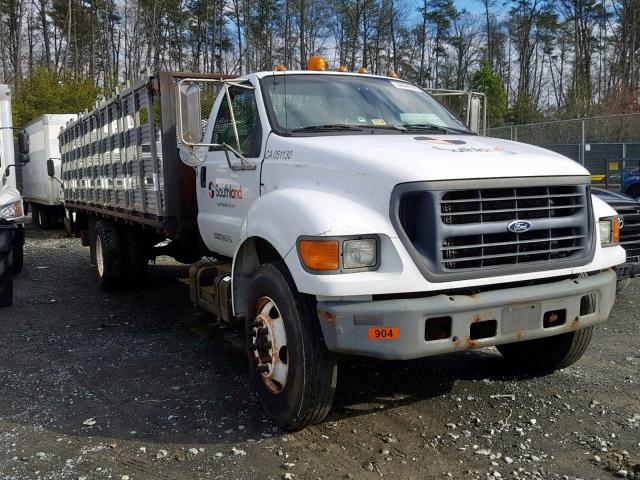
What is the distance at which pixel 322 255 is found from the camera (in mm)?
3396

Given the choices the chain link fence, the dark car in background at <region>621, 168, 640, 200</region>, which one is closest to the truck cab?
the dark car in background at <region>621, 168, 640, 200</region>

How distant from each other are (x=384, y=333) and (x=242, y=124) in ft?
7.44

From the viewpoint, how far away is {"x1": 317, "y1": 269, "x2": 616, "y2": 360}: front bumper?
3.33 metres

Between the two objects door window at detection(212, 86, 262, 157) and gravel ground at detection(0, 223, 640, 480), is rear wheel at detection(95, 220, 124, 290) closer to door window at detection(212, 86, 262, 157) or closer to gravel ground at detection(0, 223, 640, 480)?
gravel ground at detection(0, 223, 640, 480)

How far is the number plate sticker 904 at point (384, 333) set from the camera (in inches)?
131

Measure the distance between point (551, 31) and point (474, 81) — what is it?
15017 millimetres

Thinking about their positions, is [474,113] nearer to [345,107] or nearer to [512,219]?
[345,107]

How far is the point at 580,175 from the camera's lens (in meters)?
3.90

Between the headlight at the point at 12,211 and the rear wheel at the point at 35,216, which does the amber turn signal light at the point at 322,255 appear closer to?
the headlight at the point at 12,211

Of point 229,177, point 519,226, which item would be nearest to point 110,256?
point 229,177

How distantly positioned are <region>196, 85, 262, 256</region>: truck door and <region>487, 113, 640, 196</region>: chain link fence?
14.9 m

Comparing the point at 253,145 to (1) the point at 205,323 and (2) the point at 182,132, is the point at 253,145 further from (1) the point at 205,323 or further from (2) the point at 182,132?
(1) the point at 205,323

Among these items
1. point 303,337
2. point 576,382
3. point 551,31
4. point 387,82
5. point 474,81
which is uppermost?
point 551,31

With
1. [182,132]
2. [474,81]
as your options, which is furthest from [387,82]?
[474,81]
